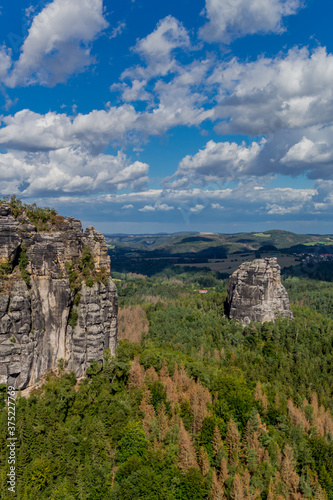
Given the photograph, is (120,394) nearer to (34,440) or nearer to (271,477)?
(34,440)

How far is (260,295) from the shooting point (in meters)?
120

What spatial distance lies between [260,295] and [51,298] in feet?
275

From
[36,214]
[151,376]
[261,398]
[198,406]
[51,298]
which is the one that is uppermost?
[36,214]

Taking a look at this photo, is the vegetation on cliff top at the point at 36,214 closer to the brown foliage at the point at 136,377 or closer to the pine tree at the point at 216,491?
the brown foliage at the point at 136,377

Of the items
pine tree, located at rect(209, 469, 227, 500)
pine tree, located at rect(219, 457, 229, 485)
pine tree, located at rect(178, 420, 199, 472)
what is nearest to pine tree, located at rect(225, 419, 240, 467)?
pine tree, located at rect(219, 457, 229, 485)

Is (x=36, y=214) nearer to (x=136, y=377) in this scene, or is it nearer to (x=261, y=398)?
(x=136, y=377)

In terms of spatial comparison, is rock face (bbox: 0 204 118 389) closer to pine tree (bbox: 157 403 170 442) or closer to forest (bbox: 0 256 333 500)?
forest (bbox: 0 256 333 500)

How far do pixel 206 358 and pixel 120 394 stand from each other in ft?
131

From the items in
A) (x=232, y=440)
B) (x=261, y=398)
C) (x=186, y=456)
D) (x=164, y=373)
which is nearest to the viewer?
(x=186, y=456)

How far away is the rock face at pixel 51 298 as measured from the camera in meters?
53.2

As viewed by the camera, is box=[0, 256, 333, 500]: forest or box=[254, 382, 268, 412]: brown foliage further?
box=[254, 382, 268, 412]: brown foliage

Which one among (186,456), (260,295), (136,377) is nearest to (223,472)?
(186,456)

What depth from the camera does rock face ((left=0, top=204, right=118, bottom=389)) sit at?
53250mm

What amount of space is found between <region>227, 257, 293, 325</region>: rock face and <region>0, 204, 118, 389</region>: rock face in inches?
2670
